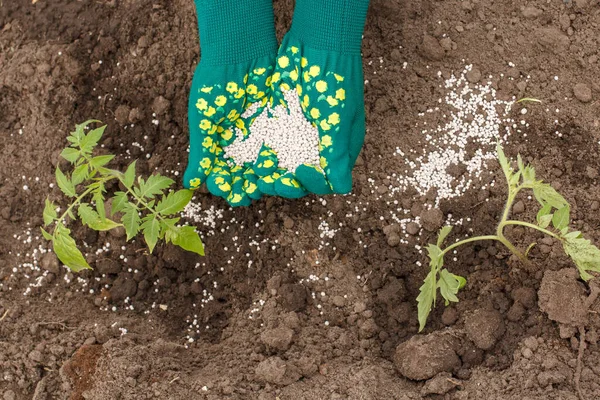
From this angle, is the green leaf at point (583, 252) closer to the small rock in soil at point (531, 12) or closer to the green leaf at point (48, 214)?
the small rock in soil at point (531, 12)

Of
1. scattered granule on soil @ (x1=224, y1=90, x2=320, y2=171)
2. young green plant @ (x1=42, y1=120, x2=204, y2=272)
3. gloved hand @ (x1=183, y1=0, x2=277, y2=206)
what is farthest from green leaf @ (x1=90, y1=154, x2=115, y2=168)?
scattered granule on soil @ (x1=224, y1=90, x2=320, y2=171)

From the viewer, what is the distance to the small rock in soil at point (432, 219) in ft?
7.12

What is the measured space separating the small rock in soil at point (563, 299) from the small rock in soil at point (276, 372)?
2.73 feet

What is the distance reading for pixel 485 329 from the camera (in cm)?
197

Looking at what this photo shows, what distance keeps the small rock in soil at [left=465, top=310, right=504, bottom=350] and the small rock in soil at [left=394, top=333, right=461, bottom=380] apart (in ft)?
0.21

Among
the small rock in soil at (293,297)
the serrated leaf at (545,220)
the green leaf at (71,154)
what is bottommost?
the serrated leaf at (545,220)

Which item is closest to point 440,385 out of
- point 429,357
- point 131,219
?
point 429,357

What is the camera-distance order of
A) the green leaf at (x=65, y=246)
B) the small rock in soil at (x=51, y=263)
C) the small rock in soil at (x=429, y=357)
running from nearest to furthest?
the green leaf at (x=65, y=246)
the small rock in soil at (x=429, y=357)
the small rock in soil at (x=51, y=263)

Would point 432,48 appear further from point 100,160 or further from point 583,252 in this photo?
point 100,160

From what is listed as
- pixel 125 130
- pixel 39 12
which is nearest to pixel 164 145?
pixel 125 130

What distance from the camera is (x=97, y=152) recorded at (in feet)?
7.61

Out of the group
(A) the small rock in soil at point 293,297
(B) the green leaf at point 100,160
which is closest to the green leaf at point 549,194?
(A) the small rock in soil at point 293,297

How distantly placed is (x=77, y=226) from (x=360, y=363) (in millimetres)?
1173

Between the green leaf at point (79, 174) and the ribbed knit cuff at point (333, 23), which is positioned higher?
the ribbed knit cuff at point (333, 23)
